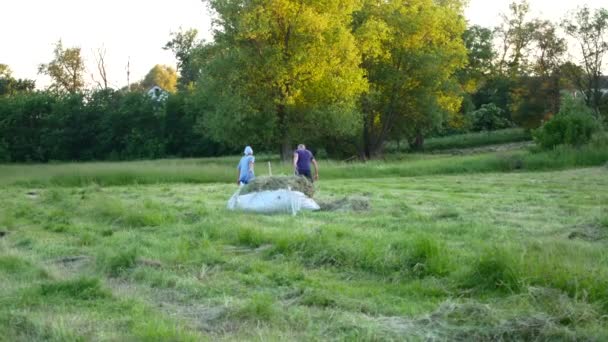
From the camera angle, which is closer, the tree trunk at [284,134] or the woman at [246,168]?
the woman at [246,168]

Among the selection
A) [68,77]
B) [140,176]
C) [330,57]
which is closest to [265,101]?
[330,57]

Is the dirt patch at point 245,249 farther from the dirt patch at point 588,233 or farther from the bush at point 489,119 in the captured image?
the bush at point 489,119

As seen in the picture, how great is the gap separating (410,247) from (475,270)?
1.45 meters

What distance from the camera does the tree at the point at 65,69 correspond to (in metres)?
82.3

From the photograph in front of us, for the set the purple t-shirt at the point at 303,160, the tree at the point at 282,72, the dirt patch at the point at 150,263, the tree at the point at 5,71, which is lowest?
the dirt patch at the point at 150,263

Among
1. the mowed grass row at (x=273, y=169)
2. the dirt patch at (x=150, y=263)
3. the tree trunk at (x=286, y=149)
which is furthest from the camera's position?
the tree trunk at (x=286, y=149)

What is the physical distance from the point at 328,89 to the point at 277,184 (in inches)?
948

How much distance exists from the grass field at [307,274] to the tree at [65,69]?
227ft

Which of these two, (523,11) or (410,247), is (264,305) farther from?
(523,11)

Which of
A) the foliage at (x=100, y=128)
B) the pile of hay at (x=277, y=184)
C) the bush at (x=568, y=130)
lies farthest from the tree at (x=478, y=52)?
the pile of hay at (x=277, y=184)

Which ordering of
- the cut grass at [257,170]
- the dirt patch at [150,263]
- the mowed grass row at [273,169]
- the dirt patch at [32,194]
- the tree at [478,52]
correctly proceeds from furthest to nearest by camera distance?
the tree at [478,52], the mowed grass row at [273,169], the cut grass at [257,170], the dirt patch at [32,194], the dirt patch at [150,263]

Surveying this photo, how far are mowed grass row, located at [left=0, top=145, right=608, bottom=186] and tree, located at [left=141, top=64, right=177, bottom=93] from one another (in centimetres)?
7415

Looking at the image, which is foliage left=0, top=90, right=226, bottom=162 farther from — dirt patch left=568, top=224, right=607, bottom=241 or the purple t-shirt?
dirt patch left=568, top=224, right=607, bottom=241

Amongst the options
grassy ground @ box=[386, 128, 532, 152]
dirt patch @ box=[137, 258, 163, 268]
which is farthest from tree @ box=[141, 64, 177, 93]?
dirt patch @ box=[137, 258, 163, 268]
